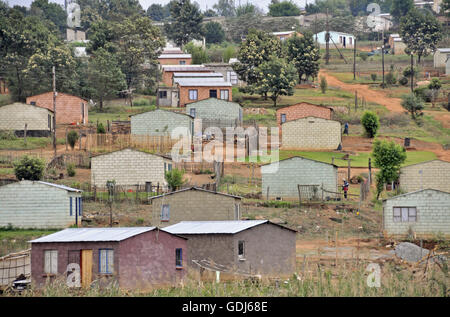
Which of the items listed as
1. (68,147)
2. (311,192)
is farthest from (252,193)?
(68,147)

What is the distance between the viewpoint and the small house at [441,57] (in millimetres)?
89625

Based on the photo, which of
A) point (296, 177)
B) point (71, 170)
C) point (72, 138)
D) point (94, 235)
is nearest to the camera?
point (94, 235)

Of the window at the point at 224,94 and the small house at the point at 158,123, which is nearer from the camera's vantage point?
the small house at the point at 158,123

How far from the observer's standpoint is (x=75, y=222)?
3497 centimetres

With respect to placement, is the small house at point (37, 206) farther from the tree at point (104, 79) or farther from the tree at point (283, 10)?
the tree at point (283, 10)

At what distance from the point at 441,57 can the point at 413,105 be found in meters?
27.7

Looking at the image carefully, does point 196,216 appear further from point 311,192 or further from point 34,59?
point 34,59

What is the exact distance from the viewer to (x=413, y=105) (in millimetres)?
64625

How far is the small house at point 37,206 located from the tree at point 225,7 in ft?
473

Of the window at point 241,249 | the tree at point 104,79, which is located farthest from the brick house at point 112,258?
the tree at point 104,79

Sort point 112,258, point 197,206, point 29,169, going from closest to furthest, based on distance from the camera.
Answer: point 112,258, point 197,206, point 29,169

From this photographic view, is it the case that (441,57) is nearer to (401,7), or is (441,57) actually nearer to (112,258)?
(401,7)

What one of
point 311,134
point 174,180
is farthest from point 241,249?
point 311,134
